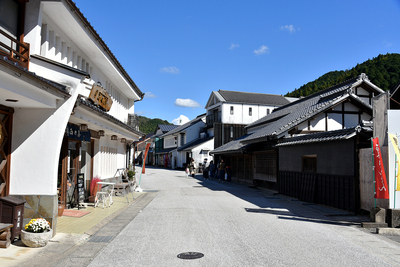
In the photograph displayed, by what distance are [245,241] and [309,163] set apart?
27.0 ft

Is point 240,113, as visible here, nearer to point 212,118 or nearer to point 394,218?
point 212,118

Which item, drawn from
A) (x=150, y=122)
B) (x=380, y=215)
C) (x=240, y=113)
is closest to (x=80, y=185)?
(x=380, y=215)

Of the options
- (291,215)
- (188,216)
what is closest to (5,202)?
(188,216)

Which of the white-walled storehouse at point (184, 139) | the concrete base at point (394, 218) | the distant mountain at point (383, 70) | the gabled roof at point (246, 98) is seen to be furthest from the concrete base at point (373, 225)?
the white-walled storehouse at point (184, 139)

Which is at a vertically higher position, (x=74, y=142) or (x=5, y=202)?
(x=74, y=142)

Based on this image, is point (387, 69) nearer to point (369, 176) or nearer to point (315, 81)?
point (315, 81)

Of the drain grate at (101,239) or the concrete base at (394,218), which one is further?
the concrete base at (394,218)

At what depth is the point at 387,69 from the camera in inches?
1487

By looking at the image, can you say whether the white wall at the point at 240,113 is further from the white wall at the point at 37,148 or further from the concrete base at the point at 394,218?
the white wall at the point at 37,148

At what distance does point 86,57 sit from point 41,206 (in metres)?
6.77

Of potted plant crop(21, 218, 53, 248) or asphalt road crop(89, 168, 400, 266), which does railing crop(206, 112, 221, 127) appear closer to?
asphalt road crop(89, 168, 400, 266)

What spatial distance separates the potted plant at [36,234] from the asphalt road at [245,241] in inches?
49.7

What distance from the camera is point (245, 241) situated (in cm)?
714

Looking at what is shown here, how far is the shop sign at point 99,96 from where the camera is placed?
10772 mm
